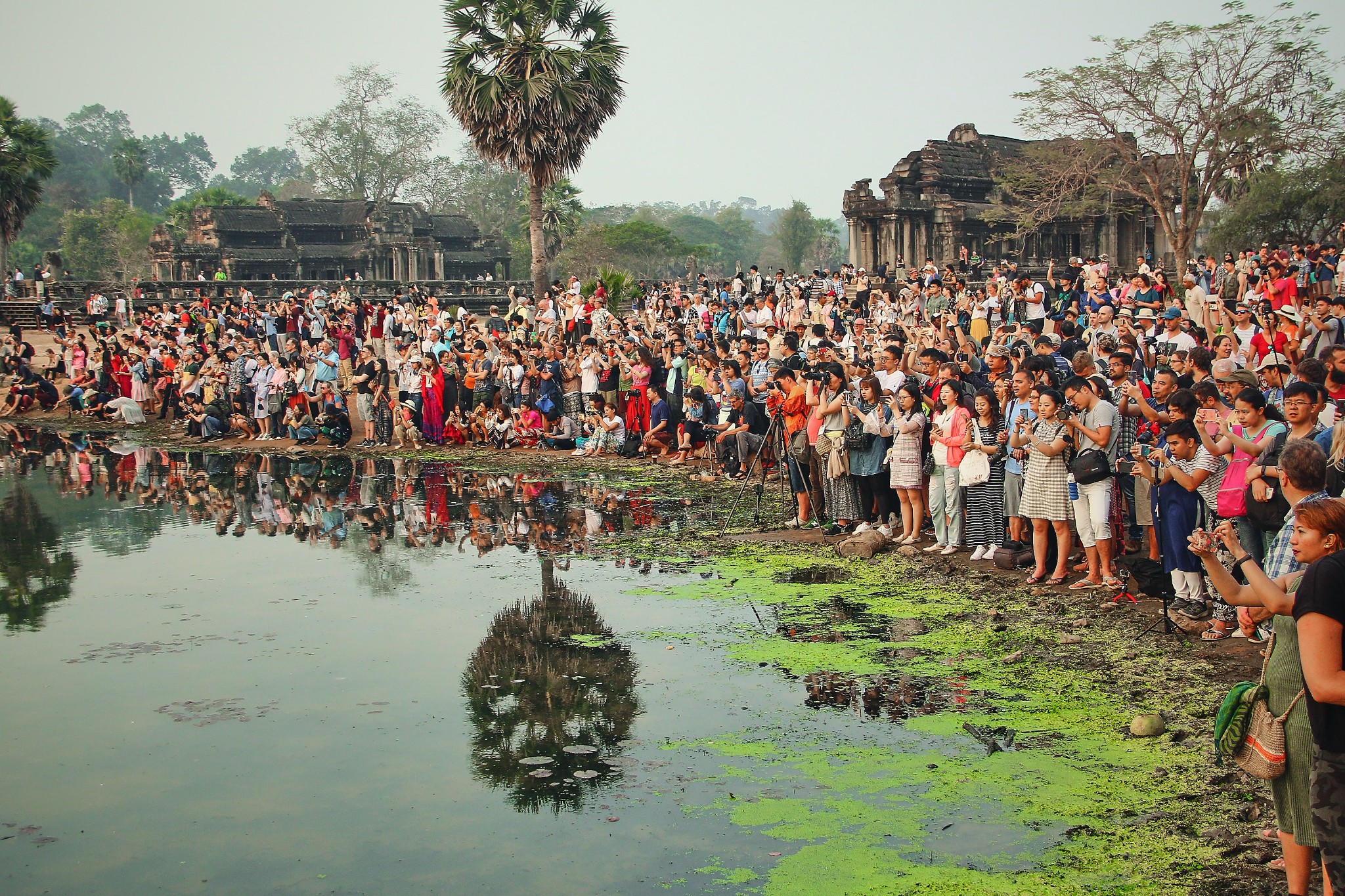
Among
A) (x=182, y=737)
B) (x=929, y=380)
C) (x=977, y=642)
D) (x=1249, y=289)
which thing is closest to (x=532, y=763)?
(x=182, y=737)

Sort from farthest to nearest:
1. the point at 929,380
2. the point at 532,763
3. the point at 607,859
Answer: the point at 929,380 < the point at 532,763 < the point at 607,859

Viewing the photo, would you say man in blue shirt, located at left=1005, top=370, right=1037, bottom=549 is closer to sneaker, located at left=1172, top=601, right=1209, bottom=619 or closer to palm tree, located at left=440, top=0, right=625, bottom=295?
sneaker, located at left=1172, top=601, right=1209, bottom=619

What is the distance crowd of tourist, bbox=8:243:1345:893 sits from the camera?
453 centimetres

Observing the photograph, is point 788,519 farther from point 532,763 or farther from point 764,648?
point 532,763

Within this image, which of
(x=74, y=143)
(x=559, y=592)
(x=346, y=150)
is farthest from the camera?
(x=74, y=143)

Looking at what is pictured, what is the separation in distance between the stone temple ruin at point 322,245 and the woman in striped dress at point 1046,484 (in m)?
46.0

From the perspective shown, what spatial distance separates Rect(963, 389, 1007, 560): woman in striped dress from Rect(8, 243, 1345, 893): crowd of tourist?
0.07ft

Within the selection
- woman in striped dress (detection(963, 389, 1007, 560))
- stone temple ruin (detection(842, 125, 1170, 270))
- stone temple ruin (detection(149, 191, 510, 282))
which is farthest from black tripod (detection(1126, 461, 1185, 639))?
stone temple ruin (detection(149, 191, 510, 282))

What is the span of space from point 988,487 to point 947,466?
0.40 m

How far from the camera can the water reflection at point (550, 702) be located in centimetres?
592

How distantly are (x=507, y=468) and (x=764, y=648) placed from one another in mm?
9419

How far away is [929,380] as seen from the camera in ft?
39.2

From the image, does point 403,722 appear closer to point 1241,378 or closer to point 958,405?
point 958,405

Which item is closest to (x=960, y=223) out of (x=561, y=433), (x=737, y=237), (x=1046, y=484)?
(x=561, y=433)
